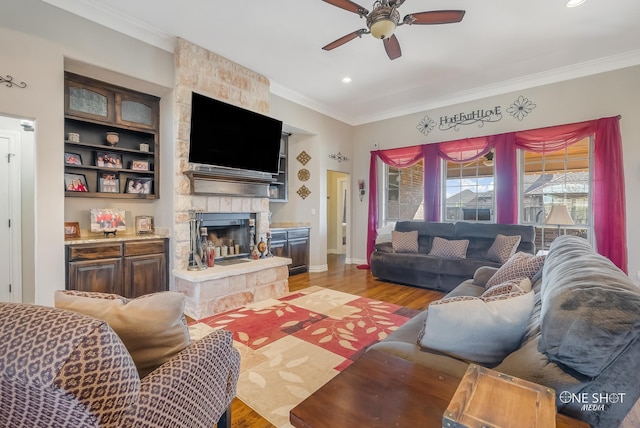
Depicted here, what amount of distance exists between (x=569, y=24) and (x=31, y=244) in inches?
252

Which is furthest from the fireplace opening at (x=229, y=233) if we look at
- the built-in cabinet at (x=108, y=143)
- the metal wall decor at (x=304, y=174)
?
the metal wall decor at (x=304, y=174)

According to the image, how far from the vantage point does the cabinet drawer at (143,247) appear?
3304 millimetres

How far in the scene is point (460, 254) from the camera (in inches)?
172

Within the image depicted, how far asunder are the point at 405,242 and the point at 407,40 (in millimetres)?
2975

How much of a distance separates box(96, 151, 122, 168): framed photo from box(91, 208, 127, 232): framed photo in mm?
550

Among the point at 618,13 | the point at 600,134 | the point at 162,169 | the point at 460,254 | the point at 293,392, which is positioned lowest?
the point at 293,392

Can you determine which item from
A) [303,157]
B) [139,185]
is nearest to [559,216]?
[303,157]

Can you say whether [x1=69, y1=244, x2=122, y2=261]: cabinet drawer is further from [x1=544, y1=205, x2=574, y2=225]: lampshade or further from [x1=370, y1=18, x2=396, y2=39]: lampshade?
[x1=544, y1=205, x2=574, y2=225]: lampshade

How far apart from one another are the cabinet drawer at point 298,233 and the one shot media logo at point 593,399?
15.0 ft

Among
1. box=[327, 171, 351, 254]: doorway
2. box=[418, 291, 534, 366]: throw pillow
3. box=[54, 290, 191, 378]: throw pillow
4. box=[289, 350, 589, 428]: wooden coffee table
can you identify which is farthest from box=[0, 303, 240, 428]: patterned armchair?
box=[327, 171, 351, 254]: doorway

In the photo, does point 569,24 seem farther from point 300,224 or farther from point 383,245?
point 300,224

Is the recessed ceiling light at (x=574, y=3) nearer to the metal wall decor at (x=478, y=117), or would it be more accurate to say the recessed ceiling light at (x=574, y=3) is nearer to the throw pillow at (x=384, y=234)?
the metal wall decor at (x=478, y=117)

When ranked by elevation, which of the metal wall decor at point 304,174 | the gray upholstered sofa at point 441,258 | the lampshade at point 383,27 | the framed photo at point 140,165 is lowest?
the gray upholstered sofa at point 441,258

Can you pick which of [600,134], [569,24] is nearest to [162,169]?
[569,24]
